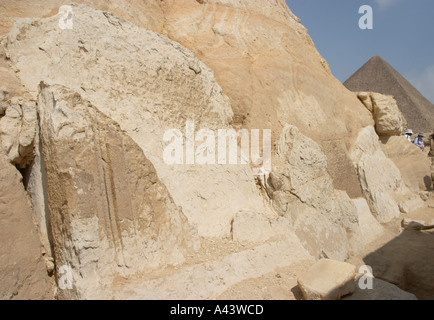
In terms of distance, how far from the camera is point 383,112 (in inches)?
280

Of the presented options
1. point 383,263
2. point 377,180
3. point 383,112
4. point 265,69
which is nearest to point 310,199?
point 383,263

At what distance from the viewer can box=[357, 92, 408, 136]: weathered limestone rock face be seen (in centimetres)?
713

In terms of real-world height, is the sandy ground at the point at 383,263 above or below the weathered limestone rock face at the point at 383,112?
below

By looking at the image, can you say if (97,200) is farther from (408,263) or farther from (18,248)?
(408,263)

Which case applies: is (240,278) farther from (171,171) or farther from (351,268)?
(171,171)

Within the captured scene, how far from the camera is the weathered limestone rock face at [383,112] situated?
713cm

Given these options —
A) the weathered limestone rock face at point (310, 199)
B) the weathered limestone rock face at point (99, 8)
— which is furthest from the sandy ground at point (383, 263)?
the weathered limestone rock face at point (99, 8)

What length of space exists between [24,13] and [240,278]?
378cm

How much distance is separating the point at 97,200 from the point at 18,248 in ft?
2.20

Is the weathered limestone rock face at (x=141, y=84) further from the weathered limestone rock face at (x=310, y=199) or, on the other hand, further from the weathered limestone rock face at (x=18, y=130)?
the weathered limestone rock face at (x=310, y=199)

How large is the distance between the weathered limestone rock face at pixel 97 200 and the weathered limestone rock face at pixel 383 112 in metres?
6.02

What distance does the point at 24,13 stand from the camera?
12.3ft

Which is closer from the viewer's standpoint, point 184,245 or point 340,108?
point 184,245

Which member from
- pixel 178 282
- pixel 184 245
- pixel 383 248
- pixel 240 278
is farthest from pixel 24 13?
pixel 383 248
